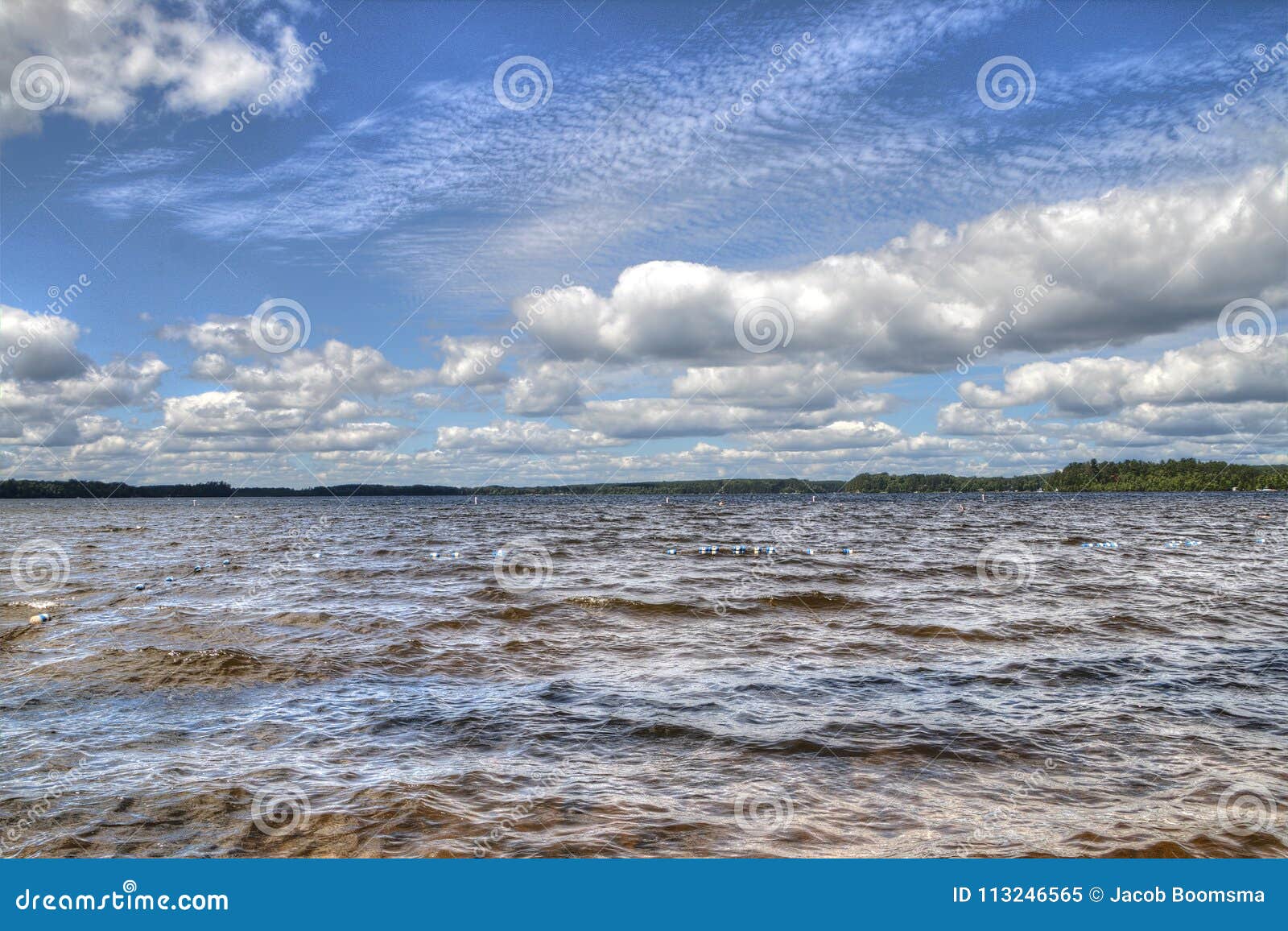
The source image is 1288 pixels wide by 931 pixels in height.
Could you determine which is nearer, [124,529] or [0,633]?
[0,633]

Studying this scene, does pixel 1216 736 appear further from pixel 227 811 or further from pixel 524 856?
pixel 227 811

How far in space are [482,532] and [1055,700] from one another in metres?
56.3

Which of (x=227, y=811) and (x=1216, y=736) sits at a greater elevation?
(x=227, y=811)

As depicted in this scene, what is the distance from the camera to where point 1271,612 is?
64.4 ft

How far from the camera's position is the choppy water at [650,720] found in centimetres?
743

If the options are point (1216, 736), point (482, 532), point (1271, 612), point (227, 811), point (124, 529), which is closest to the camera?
point (227, 811)

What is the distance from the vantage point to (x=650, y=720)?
1100 centimetres

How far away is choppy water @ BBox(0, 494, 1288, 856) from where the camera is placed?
7.43 m

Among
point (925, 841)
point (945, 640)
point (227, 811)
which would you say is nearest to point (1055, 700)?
→ point (945, 640)

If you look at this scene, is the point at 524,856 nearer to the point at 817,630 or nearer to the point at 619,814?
the point at 619,814

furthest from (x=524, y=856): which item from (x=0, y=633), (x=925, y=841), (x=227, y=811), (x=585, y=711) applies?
(x=0, y=633)

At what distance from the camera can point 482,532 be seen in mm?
64500

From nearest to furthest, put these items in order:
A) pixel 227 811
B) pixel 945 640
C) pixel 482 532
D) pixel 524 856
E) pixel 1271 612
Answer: pixel 524 856 → pixel 227 811 → pixel 945 640 → pixel 1271 612 → pixel 482 532

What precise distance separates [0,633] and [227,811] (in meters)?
14.9
